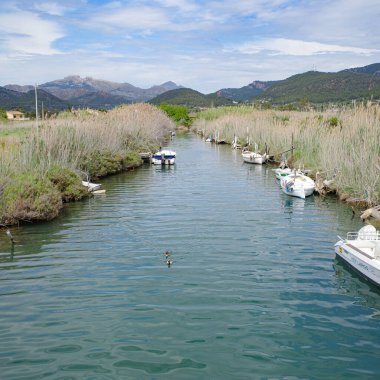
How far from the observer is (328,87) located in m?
120

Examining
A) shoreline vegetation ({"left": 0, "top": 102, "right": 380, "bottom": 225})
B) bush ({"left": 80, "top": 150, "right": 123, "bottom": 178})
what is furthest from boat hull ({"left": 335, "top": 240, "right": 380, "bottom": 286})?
bush ({"left": 80, "top": 150, "right": 123, "bottom": 178})

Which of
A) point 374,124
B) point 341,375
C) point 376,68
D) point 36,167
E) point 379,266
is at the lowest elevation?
point 341,375

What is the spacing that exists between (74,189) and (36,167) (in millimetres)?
2386

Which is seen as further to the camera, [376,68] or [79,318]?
[376,68]

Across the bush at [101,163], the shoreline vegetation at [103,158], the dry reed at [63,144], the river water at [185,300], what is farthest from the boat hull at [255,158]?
the river water at [185,300]

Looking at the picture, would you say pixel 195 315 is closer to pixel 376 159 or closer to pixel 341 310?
pixel 341 310

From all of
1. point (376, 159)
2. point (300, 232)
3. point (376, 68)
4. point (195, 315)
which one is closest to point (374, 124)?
point (376, 159)

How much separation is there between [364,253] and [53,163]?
1681 centimetres

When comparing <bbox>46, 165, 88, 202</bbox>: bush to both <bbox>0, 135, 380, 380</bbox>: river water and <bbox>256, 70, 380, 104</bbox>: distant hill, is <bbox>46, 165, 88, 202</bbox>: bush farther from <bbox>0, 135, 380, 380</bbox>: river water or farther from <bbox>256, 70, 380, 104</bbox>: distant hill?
<bbox>256, 70, 380, 104</bbox>: distant hill

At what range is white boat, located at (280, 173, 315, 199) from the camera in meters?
26.2

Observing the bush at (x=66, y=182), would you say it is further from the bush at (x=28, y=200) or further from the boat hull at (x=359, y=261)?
the boat hull at (x=359, y=261)

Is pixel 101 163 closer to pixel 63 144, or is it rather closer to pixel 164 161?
pixel 63 144

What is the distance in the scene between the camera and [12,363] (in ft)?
29.7

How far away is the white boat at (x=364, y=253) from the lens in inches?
505
